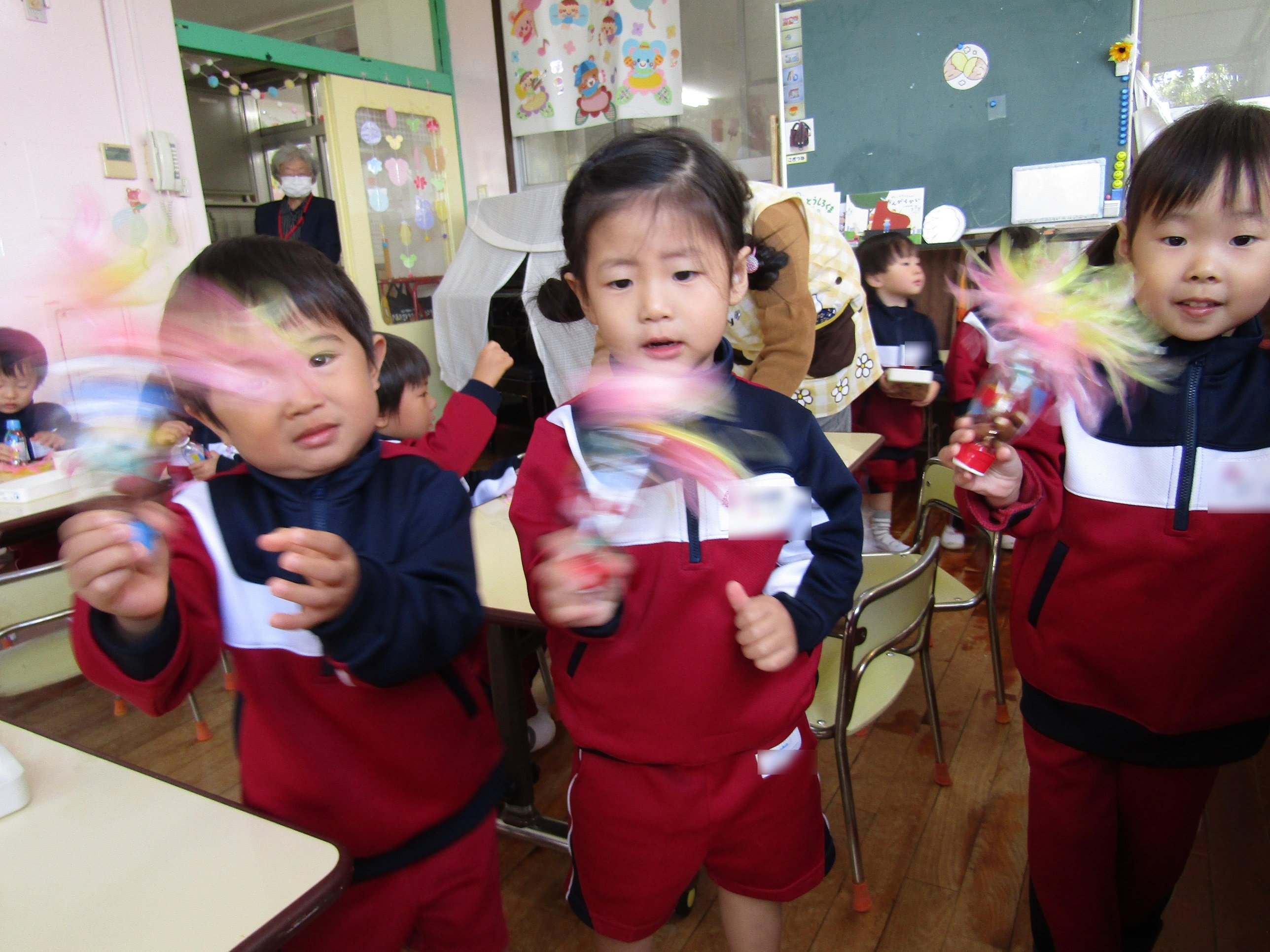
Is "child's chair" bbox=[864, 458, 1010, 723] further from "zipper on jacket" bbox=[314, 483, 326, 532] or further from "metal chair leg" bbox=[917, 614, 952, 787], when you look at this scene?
"zipper on jacket" bbox=[314, 483, 326, 532]

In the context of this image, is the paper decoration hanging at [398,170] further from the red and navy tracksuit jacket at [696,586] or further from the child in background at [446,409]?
the red and navy tracksuit jacket at [696,586]

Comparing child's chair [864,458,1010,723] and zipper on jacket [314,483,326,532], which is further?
child's chair [864,458,1010,723]

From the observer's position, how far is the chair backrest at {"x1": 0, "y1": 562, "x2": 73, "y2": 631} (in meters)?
1.69

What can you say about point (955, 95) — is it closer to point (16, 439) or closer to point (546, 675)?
point (546, 675)

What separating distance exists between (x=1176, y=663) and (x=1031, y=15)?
389 centimetres

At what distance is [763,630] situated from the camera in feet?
3.03

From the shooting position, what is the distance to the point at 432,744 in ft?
3.38

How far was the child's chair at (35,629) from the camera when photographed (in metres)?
1.72

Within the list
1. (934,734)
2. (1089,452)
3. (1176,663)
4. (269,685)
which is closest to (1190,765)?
(1176,663)

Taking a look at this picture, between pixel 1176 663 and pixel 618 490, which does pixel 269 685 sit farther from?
pixel 1176 663

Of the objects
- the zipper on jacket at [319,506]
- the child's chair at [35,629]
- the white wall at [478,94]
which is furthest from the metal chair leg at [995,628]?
the white wall at [478,94]

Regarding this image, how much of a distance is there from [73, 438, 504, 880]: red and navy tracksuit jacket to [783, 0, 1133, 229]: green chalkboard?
400cm

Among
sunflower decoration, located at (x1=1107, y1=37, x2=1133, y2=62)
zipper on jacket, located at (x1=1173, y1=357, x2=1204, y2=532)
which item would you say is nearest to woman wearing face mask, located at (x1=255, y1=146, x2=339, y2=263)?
sunflower decoration, located at (x1=1107, y1=37, x2=1133, y2=62)

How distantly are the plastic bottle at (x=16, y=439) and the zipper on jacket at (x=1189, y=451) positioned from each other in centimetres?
285
